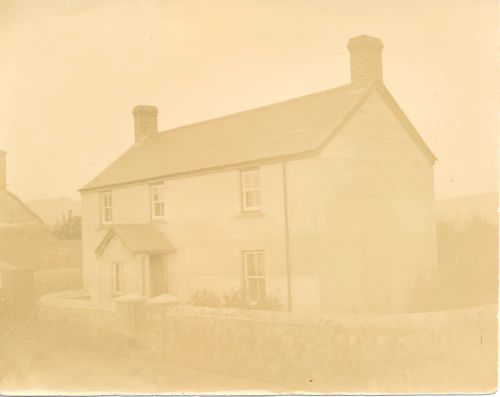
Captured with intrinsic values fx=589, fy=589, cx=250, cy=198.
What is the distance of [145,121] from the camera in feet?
27.2

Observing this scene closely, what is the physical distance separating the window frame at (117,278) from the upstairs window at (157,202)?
958 millimetres

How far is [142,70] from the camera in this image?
778cm

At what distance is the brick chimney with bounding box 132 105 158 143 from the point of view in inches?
315

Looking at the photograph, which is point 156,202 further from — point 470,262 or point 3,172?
point 470,262

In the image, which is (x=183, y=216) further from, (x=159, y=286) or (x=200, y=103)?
(x=200, y=103)

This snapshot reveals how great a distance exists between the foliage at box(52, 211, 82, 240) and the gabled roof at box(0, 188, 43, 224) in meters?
0.55

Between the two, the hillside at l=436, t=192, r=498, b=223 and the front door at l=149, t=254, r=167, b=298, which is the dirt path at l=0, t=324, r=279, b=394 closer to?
the front door at l=149, t=254, r=167, b=298

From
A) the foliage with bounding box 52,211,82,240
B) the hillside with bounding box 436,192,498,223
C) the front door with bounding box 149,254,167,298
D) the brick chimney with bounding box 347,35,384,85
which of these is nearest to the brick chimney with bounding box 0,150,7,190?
the foliage with bounding box 52,211,82,240

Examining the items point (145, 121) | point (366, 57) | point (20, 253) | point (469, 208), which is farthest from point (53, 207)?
point (469, 208)

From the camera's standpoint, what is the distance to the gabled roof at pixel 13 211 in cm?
809

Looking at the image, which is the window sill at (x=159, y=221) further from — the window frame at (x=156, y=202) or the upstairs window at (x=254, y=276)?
the upstairs window at (x=254, y=276)

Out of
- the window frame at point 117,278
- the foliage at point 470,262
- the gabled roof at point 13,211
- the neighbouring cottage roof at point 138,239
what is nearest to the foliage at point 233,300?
the neighbouring cottage roof at point 138,239

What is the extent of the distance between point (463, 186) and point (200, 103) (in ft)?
11.2

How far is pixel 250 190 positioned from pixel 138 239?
6.76 ft
